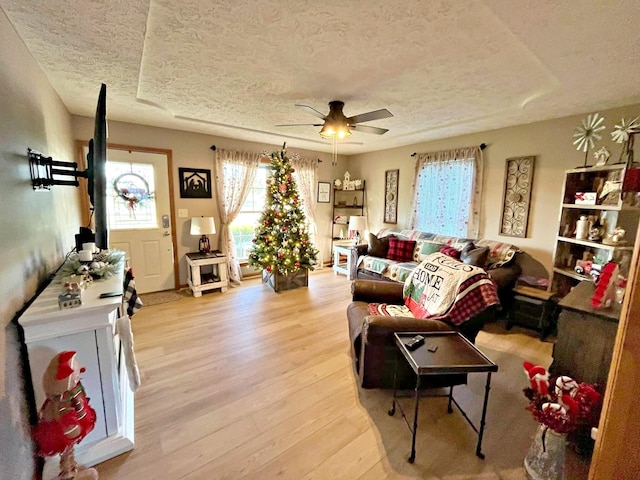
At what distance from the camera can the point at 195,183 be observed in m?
4.25

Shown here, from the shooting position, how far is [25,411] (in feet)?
4.22

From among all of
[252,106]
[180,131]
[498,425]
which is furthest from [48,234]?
[498,425]

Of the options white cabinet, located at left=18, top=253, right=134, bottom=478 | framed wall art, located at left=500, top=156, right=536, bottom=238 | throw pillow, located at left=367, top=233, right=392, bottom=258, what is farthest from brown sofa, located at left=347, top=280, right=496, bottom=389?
throw pillow, located at left=367, top=233, right=392, bottom=258

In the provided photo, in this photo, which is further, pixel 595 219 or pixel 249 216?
pixel 249 216

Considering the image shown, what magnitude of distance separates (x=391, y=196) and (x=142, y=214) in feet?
13.8

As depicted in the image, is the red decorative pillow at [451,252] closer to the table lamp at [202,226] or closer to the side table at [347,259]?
the side table at [347,259]

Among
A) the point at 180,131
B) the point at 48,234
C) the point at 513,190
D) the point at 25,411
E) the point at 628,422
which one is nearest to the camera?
the point at 628,422

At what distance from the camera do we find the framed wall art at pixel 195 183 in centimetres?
415

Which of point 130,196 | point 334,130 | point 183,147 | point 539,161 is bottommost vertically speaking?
point 130,196

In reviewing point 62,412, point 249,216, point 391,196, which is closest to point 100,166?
point 62,412

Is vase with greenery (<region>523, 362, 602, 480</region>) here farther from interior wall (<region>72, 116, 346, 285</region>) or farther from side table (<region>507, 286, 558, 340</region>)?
interior wall (<region>72, 116, 346, 285</region>)

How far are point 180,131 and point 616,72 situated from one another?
4.82m

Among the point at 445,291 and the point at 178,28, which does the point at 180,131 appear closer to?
the point at 178,28

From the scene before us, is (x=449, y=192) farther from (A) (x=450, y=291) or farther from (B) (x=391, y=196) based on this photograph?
(A) (x=450, y=291)
